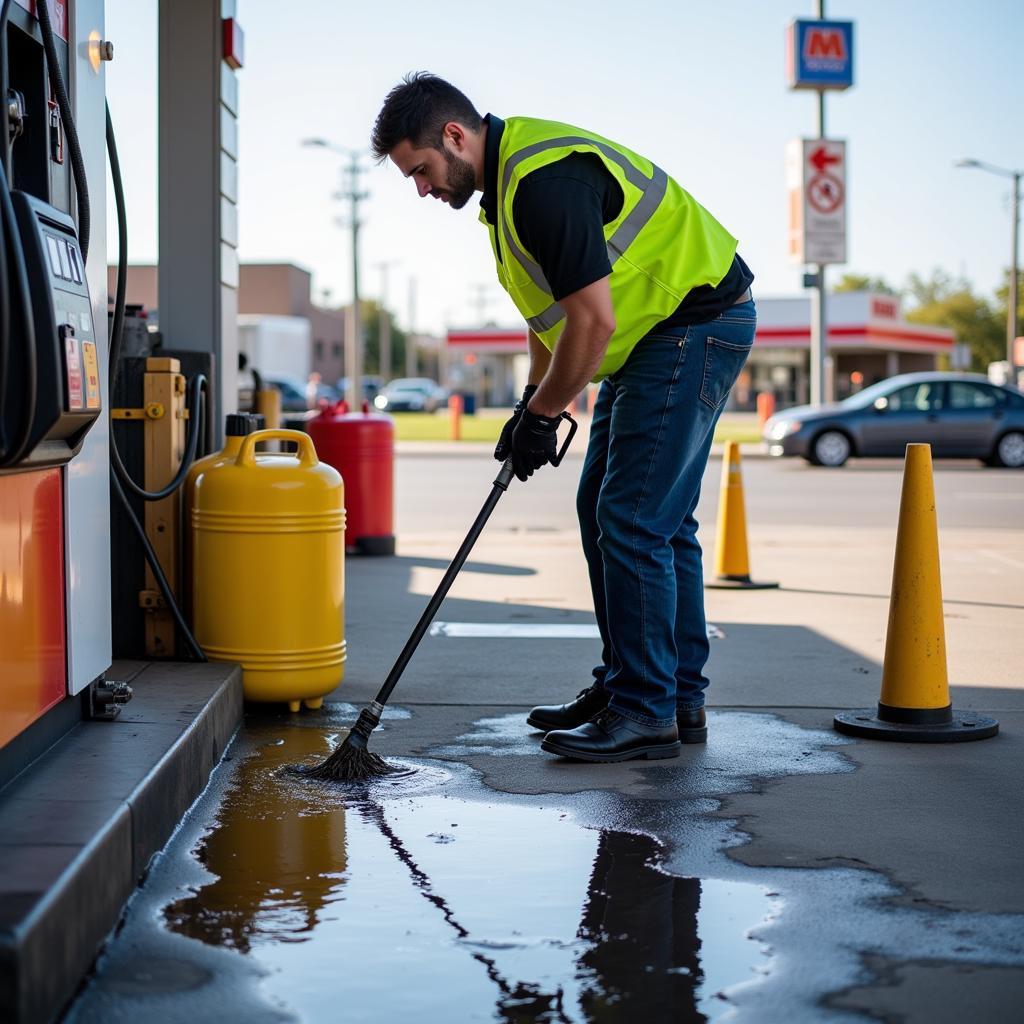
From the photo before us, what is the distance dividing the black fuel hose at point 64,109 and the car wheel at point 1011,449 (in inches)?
766

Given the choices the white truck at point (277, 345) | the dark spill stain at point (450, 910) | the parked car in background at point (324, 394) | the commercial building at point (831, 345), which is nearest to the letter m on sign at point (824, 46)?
the parked car in background at point (324, 394)

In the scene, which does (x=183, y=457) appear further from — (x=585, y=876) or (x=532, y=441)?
(x=585, y=876)

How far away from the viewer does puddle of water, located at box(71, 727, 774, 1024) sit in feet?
9.00

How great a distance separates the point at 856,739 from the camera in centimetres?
498

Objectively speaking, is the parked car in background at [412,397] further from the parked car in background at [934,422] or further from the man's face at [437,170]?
the man's face at [437,170]

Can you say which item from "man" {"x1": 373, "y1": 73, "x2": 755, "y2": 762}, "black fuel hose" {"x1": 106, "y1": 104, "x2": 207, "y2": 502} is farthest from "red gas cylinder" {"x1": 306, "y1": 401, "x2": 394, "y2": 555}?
"man" {"x1": 373, "y1": 73, "x2": 755, "y2": 762}

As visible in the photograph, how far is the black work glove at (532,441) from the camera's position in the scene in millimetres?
4547

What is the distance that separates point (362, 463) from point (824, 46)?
1544cm

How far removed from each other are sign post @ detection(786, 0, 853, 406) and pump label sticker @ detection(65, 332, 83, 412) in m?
20.5

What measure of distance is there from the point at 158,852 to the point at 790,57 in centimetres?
2138

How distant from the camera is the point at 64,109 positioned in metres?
3.62

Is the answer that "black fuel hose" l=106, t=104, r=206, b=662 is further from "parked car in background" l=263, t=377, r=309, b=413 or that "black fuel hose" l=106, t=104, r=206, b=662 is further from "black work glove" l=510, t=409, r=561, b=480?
"parked car in background" l=263, t=377, r=309, b=413

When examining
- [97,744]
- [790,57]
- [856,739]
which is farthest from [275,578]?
[790,57]

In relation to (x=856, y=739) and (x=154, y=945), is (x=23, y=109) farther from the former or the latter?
(x=856, y=739)
